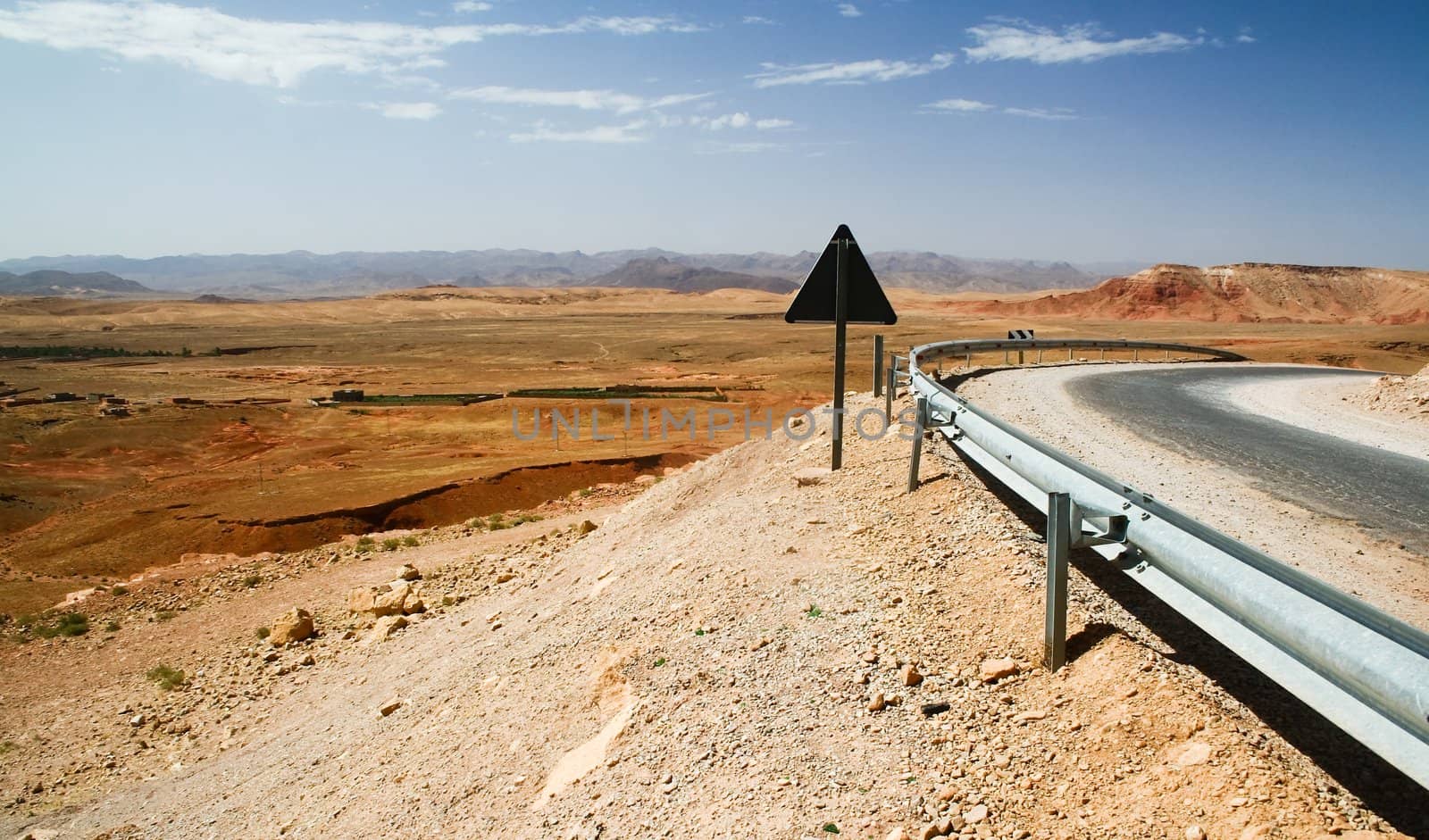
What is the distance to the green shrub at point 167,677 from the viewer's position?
10.2 meters

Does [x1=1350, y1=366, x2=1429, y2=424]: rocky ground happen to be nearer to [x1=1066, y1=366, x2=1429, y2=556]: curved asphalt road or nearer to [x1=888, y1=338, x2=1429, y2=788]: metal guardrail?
[x1=1066, y1=366, x2=1429, y2=556]: curved asphalt road

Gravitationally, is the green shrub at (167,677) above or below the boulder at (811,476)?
below

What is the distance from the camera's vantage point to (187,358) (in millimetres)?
69562

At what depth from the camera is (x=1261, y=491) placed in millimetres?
7828

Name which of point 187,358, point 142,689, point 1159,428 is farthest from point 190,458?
point 187,358

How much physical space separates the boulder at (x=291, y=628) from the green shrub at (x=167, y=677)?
41.6 inches

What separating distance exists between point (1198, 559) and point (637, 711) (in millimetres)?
2906

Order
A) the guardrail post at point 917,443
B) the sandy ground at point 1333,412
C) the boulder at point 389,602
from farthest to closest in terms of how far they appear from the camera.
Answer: the boulder at point 389,602
the sandy ground at point 1333,412
the guardrail post at point 917,443

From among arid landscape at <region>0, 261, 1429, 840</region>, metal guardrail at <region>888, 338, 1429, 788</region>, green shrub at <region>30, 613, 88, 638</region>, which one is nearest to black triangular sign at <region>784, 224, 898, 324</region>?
arid landscape at <region>0, 261, 1429, 840</region>

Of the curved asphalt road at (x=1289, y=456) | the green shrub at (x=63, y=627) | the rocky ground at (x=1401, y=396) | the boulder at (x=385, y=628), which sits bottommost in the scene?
the green shrub at (x=63, y=627)

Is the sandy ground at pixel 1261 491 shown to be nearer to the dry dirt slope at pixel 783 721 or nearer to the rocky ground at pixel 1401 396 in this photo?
the rocky ground at pixel 1401 396

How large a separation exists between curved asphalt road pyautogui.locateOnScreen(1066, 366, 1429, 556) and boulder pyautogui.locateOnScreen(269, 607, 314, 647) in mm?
11421

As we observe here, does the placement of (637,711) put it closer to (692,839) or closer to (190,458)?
(692,839)

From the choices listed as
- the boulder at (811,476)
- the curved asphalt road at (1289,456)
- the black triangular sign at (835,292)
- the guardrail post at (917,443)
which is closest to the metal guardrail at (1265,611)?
the guardrail post at (917,443)
